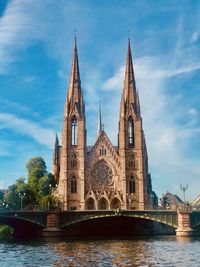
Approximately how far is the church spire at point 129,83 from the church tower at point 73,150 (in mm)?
10290

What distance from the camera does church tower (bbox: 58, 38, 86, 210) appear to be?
98.4 m

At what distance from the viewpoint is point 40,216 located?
2810 inches

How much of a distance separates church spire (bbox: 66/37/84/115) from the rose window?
13871 mm

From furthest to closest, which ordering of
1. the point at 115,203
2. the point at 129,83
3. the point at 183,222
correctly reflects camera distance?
1. the point at 129,83
2. the point at 115,203
3. the point at 183,222

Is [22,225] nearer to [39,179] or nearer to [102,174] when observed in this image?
[39,179]

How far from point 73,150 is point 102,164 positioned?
7.00 meters

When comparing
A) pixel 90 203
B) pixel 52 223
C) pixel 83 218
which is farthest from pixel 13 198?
pixel 83 218

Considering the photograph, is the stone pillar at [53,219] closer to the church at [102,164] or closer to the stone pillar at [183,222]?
the stone pillar at [183,222]

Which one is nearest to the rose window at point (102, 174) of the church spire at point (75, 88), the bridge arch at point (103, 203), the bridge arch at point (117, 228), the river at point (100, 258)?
the bridge arch at point (103, 203)

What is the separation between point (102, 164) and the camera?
101312 millimetres

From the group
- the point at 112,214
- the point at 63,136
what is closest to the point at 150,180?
the point at 63,136

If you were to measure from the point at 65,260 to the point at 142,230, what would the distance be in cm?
4731

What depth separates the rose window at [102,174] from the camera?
100 meters

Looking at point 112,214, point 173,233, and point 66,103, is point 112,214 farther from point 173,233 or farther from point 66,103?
point 66,103
